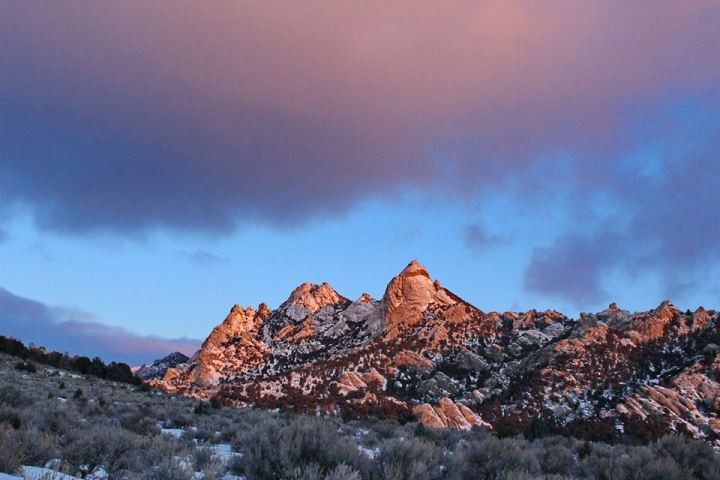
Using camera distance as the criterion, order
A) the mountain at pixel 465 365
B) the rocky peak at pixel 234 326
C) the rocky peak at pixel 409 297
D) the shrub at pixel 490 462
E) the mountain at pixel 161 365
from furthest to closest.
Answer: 1. the mountain at pixel 161 365
2. the rocky peak at pixel 234 326
3. the rocky peak at pixel 409 297
4. the mountain at pixel 465 365
5. the shrub at pixel 490 462

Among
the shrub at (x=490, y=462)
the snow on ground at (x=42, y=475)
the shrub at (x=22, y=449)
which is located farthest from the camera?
the shrub at (x=490, y=462)

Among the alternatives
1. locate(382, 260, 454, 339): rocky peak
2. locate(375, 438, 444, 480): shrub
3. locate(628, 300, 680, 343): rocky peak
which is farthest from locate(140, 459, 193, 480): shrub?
locate(382, 260, 454, 339): rocky peak

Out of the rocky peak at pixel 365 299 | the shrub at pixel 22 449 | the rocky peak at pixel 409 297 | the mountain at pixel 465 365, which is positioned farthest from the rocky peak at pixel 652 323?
the shrub at pixel 22 449

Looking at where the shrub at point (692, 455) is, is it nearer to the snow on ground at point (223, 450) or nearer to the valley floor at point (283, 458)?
the valley floor at point (283, 458)

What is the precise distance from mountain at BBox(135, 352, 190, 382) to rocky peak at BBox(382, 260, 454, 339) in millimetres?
54233

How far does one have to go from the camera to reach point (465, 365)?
83562mm

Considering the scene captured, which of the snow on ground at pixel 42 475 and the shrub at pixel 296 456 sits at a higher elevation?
the shrub at pixel 296 456

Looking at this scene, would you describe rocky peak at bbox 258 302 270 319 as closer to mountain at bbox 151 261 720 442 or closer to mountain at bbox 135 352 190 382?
mountain at bbox 151 261 720 442

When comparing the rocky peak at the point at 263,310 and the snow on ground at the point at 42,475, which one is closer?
the snow on ground at the point at 42,475

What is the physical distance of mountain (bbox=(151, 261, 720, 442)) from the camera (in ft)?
187

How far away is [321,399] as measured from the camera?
6656cm

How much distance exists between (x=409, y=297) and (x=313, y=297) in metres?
30.2

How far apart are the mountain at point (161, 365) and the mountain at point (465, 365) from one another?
18.7 meters

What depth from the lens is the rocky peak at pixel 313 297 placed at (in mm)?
125000
